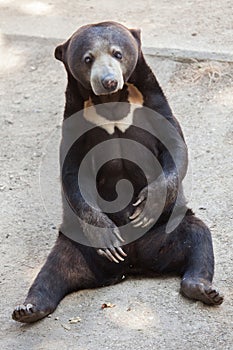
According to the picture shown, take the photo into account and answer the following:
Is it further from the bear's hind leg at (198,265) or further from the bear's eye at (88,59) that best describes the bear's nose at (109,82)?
the bear's hind leg at (198,265)

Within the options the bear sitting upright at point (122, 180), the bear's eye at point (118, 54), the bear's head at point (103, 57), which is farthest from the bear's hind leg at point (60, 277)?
the bear's eye at point (118, 54)

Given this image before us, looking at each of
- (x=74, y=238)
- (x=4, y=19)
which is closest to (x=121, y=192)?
(x=74, y=238)

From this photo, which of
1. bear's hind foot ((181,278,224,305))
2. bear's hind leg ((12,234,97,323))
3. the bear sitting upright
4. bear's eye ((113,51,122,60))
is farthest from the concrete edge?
bear's hind foot ((181,278,224,305))

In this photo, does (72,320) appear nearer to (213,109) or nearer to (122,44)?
(122,44)

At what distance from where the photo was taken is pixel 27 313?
16.2 ft

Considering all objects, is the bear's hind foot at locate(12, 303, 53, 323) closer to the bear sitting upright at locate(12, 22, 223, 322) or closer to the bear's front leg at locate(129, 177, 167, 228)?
the bear sitting upright at locate(12, 22, 223, 322)

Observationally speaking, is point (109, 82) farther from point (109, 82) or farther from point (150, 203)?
point (150, 203)

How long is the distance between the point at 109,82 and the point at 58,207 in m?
1.58

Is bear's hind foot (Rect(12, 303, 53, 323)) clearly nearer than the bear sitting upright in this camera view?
Yes

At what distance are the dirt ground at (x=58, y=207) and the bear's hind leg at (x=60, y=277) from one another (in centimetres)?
5

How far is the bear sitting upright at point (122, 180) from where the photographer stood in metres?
5.18

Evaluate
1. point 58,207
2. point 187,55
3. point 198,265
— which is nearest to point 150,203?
point 198,265

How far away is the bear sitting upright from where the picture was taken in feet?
17.0

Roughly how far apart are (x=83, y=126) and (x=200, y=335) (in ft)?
4.35
